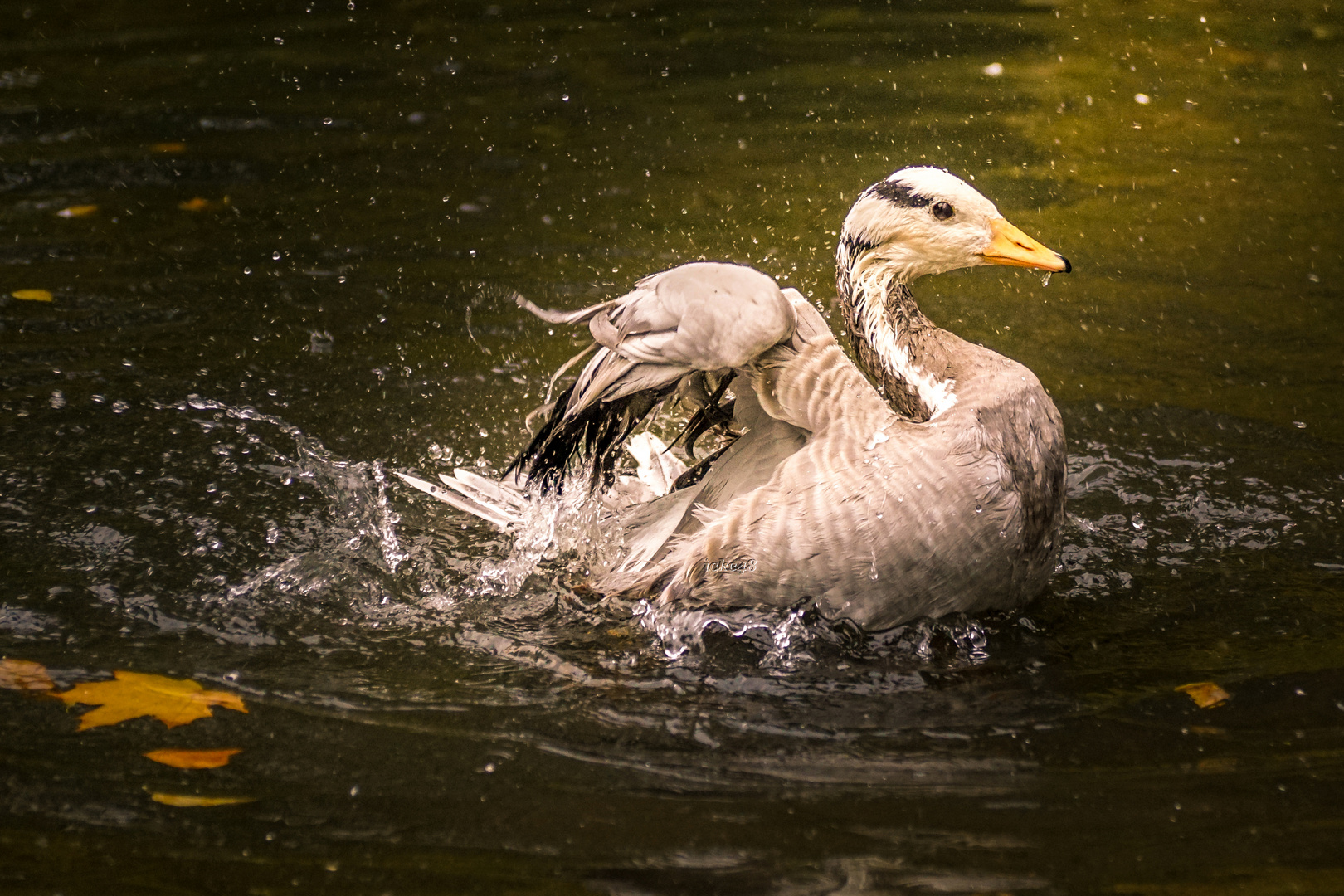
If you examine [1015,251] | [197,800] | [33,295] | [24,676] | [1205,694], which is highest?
[1015,251]

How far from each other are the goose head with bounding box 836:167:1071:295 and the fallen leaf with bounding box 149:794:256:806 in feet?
8.42

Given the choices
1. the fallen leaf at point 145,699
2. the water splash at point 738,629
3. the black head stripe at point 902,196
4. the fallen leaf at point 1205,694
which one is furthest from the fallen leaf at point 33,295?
the fallen leaf at point 1205,694

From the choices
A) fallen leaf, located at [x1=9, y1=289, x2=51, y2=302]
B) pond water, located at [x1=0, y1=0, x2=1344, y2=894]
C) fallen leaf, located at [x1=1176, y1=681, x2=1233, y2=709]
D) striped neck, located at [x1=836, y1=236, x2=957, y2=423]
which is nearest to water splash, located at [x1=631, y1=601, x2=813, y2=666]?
pond water, located at [x1=0, y1=0, x2=1344, y2=894]

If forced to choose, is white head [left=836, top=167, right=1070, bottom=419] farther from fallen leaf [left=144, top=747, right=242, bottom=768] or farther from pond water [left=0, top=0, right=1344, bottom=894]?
fallen leaf [left=144, top=747, right=242, bottom=768]

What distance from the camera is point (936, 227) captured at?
4.36 metres

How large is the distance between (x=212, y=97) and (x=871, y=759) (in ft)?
24.7

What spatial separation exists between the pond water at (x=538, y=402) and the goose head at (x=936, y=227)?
115 centimetres

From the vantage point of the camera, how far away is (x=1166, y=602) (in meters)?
4.42

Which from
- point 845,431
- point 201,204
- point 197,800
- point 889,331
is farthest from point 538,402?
point 197,800

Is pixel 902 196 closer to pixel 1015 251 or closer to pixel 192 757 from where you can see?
pixel 1015 251

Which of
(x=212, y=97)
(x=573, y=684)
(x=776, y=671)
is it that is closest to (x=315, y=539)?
(x=573, y=684)

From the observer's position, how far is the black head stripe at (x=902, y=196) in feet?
14.2

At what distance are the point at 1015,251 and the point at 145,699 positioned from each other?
2919 millimetres

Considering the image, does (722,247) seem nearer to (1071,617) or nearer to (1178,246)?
(1178,246)
